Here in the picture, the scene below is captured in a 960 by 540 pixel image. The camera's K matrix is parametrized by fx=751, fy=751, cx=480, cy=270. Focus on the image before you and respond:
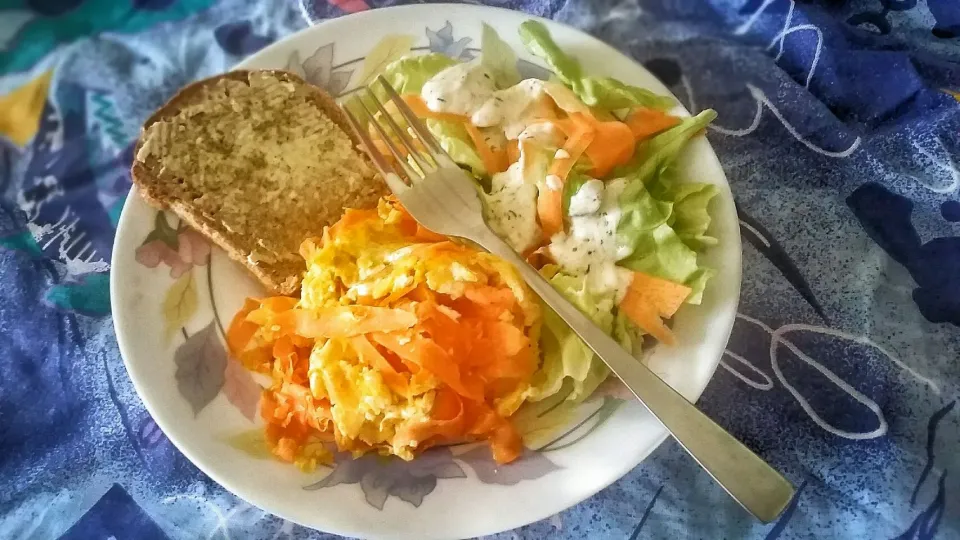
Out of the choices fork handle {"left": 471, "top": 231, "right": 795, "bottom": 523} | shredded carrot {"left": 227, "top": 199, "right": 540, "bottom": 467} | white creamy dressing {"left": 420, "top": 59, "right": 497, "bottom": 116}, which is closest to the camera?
fork handle {"left": 471, "top": 231, "right": 795, "bottom": 523}

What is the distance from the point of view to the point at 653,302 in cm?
126

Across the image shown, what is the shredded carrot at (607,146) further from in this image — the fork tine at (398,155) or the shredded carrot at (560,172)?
the fork tine at (398,155)

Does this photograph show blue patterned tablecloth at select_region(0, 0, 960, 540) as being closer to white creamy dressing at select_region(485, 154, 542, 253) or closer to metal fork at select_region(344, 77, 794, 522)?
metal fork at select_region(344, 77, 794, 522)

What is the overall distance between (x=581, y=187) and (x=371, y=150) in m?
0.37

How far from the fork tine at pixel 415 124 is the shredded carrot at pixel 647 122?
35 centimetres

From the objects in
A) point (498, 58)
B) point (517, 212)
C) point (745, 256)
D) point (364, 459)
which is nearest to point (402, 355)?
point (364, 459)

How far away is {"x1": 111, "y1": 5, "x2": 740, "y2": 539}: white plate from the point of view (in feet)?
3.84

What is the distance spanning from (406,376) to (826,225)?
94 cm

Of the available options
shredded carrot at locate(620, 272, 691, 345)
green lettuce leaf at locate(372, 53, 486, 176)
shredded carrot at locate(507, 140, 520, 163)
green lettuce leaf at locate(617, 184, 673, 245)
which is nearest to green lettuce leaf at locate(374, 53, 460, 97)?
green lettuce leaf at locate(372, 53, 486, 176)

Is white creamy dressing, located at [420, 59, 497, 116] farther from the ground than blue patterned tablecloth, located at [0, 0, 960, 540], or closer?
farther from the ground

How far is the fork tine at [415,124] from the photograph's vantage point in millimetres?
1314

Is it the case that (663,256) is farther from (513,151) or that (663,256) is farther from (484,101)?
(484,101)

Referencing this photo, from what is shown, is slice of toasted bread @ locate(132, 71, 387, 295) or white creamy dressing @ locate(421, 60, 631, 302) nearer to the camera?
white creamy dressing @ locate(421, 60, 631, 302)

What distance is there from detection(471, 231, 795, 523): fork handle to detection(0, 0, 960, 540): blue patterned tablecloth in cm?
26
